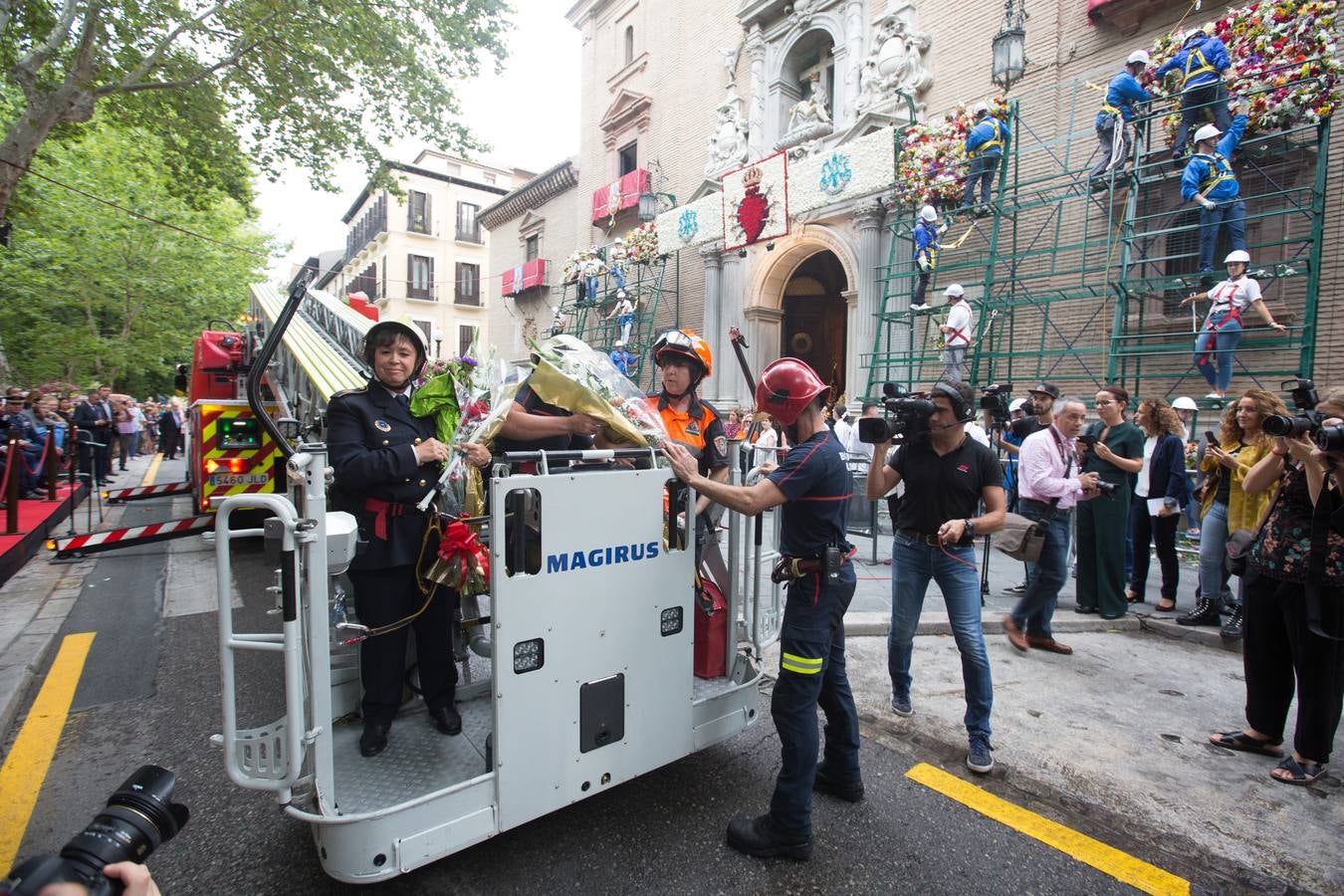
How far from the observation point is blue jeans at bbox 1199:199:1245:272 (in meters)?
8.08

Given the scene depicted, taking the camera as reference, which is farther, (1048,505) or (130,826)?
(1048,505)

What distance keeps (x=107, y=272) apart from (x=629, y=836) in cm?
2641

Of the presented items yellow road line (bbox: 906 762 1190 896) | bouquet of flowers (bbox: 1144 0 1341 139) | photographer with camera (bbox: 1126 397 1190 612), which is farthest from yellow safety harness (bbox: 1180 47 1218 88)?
yellow road line (bbox: 906 762 1190 896)

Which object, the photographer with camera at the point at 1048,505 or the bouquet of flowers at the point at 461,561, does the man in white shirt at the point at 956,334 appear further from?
the bouquet of flowers at the point at 461,561

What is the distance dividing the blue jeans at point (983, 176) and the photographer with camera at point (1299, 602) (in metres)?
8.45

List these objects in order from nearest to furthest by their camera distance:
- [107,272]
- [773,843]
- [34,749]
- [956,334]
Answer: [773,843]
[34,749]
[956,334]
[107,272]

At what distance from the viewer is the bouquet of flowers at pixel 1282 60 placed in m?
7.61

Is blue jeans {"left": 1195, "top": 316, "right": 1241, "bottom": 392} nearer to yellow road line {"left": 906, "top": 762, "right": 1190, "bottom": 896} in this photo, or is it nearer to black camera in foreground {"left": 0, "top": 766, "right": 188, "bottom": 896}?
yellow road line {"left": 906, "top": 762, "right": 1190, "bottom": 896}

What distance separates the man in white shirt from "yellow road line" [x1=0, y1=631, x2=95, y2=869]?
10.0 meters

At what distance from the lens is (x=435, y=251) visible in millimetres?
41906

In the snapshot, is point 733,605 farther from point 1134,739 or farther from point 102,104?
point 102,104

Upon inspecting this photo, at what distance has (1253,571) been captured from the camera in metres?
3.50

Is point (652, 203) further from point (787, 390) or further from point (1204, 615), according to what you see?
point (787, 390)

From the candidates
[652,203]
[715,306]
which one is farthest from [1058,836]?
[652,203]
